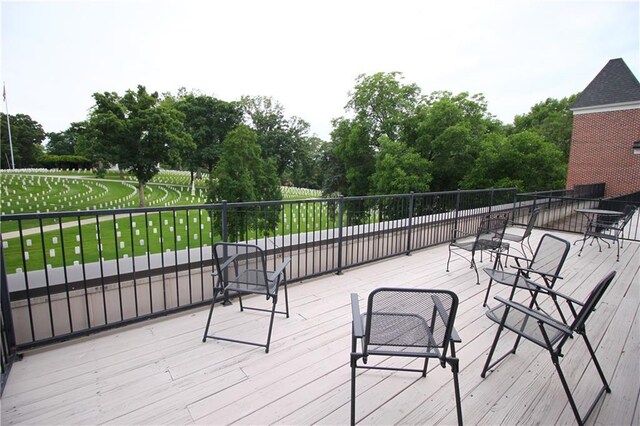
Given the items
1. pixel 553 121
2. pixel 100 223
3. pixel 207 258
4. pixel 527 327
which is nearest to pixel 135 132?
pixel 100 223

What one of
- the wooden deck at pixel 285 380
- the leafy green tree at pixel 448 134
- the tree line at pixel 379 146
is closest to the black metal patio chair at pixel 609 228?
the wooden deck at pixel 285 380

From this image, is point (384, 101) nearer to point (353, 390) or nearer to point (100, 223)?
point (100, 223)

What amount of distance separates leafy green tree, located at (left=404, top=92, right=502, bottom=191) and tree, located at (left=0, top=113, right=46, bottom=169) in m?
45.7

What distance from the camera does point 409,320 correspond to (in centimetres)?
174

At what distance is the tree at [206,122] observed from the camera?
31047 mm

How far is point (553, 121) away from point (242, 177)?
1126 inches

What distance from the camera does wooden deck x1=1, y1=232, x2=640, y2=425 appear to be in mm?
1841

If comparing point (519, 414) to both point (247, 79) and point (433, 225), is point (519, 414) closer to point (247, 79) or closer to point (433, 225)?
point (433, 225)

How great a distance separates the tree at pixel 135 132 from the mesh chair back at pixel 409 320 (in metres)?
22.9

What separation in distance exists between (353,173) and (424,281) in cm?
1741

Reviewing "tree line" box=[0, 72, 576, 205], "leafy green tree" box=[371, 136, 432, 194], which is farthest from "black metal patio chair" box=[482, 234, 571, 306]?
"leafy green tree" box=[371, 136, 432, 194]

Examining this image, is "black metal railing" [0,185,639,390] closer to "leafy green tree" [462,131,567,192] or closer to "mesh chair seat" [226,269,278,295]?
"mesh chair seat" [226,269,278,295]

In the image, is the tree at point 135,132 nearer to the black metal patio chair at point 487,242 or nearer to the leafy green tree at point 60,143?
the black metal patio chair at point 487,242

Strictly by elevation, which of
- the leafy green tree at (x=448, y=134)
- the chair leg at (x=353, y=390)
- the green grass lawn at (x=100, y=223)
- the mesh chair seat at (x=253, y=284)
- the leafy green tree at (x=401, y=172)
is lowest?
the green grass lawn at (x=100, y=223)
